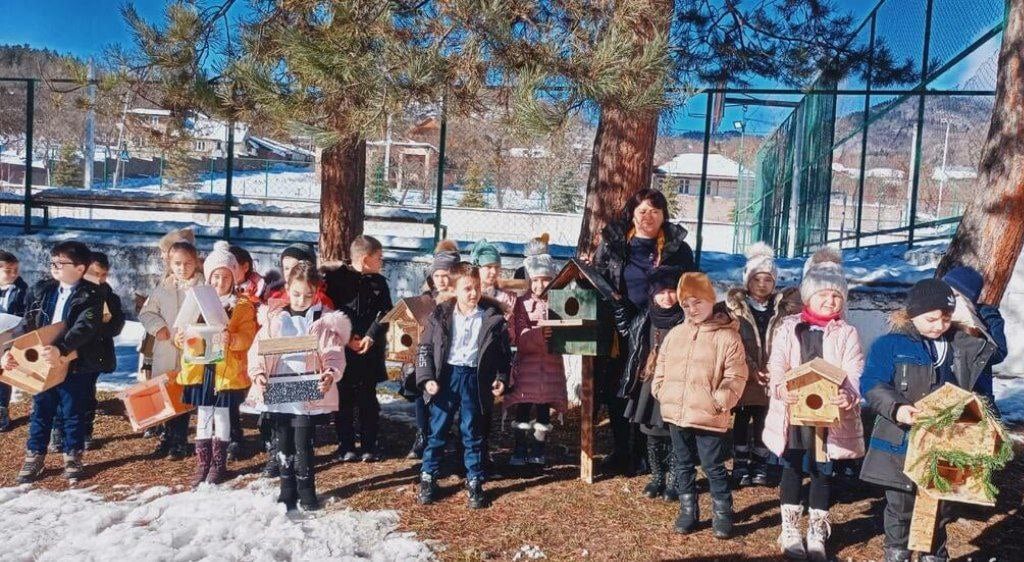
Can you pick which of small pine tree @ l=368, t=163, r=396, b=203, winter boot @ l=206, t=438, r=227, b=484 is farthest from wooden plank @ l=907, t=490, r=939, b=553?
small pine tree @ l=368, t=163, r=396, b=203

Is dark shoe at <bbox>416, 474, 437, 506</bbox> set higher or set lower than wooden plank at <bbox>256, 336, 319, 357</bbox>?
lower

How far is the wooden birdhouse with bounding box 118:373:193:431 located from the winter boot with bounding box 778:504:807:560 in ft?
11.5

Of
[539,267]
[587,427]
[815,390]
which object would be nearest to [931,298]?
[815,390]

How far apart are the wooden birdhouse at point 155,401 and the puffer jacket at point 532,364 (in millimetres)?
2037

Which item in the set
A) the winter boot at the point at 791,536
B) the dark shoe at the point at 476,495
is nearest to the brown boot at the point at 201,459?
the dark shoe at the point at 476,495

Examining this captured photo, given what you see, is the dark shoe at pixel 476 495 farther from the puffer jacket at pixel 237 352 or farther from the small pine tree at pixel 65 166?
the small pine tree at pixel 65 166

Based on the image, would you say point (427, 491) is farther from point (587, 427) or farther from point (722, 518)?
point (722, 518)

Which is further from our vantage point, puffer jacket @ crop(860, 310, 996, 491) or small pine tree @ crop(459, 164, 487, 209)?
small pine tree @ crop(459, 164, 487, 209)

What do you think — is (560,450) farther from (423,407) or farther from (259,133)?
(259,133)

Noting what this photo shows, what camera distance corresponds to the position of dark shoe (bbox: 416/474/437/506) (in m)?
4.38

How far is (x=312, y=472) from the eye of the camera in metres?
4.32

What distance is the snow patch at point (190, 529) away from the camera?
365 cm

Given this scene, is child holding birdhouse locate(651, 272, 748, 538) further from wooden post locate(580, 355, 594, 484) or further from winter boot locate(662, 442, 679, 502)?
wooden post locate(580, 355, 594, 484)

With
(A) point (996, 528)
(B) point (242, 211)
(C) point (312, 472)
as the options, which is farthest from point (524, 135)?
(B) point (242, 211)
